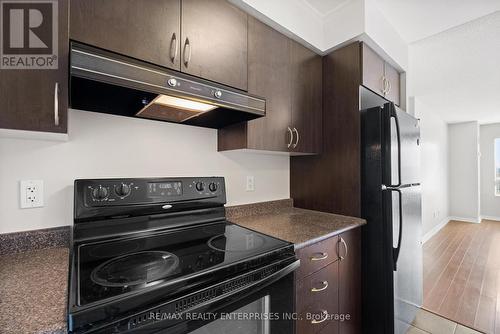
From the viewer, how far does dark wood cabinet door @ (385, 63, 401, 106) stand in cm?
199

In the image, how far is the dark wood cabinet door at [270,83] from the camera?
4.61ft

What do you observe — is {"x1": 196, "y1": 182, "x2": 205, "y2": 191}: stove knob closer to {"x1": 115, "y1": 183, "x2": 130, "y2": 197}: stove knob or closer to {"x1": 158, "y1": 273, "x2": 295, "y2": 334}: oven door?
{"x1": 115, "y1": 183, "x2": 130, "y2": 197}: stove knob

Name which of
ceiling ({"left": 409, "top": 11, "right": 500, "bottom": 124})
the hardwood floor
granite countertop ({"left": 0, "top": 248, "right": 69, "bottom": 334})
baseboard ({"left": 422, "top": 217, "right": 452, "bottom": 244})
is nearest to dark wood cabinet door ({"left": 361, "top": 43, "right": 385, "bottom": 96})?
ceiling ({"left": 409, "top": 11, "right": 500, "bottom": 124})

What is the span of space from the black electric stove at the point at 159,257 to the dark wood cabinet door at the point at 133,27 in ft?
1.99

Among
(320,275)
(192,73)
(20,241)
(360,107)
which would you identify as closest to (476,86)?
(360,107)

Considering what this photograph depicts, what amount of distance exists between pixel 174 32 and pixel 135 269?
1032 millimetres

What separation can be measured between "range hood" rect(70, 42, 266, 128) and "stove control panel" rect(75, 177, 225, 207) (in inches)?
14.3

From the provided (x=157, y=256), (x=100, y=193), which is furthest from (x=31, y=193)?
(x=157, y=256)

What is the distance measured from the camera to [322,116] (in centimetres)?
184

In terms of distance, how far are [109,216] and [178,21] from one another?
99 cm

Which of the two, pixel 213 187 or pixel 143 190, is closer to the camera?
pixel 143 190

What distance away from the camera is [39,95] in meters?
0.76

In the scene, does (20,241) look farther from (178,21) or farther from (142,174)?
(178,21)

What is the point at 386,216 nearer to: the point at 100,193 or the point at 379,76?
the point at 379,76
